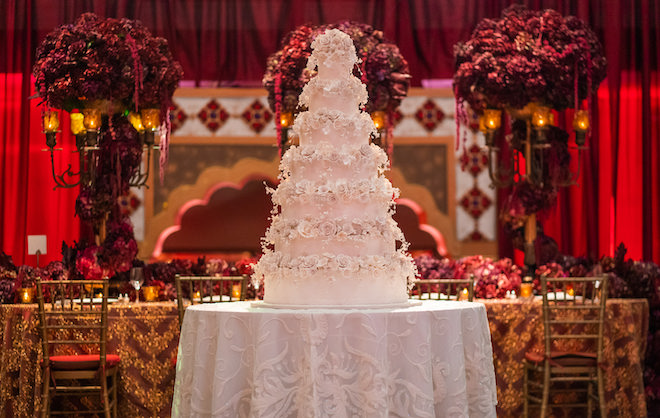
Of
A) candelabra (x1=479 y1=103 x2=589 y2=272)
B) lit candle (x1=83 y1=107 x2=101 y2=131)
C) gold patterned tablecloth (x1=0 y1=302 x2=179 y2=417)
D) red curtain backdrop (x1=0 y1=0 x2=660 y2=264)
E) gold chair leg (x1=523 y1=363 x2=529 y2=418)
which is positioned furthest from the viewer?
red curtain backdrop (x1=0 y1=0 x2=660 y2=264)

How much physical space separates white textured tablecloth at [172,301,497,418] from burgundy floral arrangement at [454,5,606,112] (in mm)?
2749

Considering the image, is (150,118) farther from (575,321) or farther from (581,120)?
(575,321)

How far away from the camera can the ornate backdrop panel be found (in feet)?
25.6

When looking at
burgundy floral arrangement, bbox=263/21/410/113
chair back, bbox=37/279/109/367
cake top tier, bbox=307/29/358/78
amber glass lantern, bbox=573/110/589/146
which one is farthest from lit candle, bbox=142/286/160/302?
amber glass lantern, bbox=573/110/589/146

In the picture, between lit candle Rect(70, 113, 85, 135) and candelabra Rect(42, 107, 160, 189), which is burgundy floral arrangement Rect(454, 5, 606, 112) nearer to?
candelabra Rect(42, 107, 160, 189)

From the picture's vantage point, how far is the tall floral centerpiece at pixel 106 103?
18.7 ft

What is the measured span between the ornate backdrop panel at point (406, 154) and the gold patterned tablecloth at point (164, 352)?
2.46m

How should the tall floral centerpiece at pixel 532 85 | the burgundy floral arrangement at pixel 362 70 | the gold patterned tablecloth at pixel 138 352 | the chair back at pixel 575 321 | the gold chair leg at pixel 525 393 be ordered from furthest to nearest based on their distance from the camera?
1. the burgundy floral arrangement at pixel 362 70
2. the tall floral centerpiece at pixel 532 85
3. the gold chair leg at pixel 525 393
4. the gold patterned tablecloth at pixel 138 352
5. the chair back at pixel 575 321

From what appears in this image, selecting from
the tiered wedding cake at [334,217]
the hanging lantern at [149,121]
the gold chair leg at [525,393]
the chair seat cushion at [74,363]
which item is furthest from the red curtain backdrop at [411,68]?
the tiered wedding cake at [334,217]

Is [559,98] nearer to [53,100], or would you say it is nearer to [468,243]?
[468,243]

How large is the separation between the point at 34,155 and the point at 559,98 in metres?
4.14

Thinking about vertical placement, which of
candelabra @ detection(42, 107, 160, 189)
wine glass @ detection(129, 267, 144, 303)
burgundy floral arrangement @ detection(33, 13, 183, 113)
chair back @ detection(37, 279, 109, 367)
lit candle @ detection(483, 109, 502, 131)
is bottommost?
chair back @ detection(37, 279, 109, 367)

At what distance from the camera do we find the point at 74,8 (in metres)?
7.58

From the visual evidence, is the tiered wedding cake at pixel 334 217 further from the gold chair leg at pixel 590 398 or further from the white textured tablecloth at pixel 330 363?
the gold chair leg at pixel 590 398
